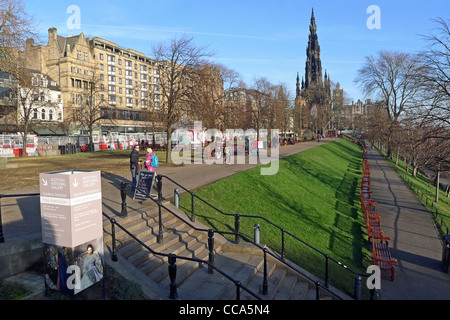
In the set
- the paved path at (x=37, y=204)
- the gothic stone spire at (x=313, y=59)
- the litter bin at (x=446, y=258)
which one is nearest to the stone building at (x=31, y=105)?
the paved path at (x=37, y=204)

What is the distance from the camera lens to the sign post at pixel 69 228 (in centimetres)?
511

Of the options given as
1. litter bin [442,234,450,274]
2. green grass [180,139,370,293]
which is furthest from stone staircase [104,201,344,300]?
litter bin [442,234,450,274]

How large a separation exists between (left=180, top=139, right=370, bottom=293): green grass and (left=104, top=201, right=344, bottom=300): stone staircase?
4.46ft

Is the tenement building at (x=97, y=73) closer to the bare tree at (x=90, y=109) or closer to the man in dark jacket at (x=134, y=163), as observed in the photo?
the bare tree at (x=90, y=109)

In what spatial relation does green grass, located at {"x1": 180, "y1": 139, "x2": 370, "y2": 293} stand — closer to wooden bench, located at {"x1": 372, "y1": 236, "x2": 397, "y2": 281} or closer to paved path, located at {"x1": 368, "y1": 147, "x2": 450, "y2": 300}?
wooden bench, located at {"x1": 372, "y1": 236, "x2": 397, "y2": 281}

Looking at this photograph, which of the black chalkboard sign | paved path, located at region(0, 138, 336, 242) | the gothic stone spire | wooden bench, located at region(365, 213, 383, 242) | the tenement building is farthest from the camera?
the gothic stone spire

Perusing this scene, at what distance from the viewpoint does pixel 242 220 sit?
1137 cm

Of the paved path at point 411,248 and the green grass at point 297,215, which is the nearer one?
the paved path at point 411,248

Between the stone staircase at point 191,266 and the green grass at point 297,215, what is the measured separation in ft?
4.46

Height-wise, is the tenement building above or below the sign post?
above

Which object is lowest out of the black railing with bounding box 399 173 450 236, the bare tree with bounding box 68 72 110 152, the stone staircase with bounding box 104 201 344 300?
the black railing with bounding box 399 173 450 236

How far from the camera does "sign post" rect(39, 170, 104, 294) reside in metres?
5.11

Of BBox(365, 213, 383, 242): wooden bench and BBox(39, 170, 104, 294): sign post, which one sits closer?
BBox(39, 170, 104, 294): sign post
